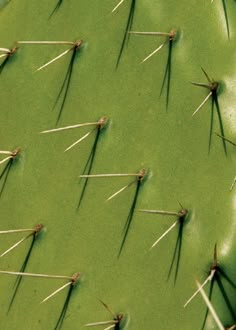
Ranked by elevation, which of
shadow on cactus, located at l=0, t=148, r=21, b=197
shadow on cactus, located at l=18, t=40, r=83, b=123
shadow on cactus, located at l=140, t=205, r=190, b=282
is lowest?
shadow on cactus, located at l=140, t=205, r=190, b=282

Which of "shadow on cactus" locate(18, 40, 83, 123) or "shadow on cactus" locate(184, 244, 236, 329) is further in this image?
"shadow on cactus" locate(18, 40, 83, 123)

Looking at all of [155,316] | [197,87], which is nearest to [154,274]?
[155,316]

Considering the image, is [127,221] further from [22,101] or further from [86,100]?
Result: [22,101]

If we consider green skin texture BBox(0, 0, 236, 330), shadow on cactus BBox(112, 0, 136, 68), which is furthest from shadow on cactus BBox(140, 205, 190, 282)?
shadow on cactus BBox(112, 0, 136, 68)

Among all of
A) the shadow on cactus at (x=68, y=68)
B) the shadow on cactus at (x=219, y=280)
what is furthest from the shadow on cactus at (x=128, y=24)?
the shadow on cactus at (x=219, y=280)

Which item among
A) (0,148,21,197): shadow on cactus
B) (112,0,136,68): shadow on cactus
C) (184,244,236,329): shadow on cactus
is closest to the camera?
(184,244,236,329): shadow on cactus

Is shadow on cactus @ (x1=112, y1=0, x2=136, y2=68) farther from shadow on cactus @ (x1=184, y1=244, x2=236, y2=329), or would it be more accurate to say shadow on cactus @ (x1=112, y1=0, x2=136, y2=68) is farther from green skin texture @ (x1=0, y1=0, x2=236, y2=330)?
shadow on cactus @ (x1=184, y1=244, x2=236, y2=329)

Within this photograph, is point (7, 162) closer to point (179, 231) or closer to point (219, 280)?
point (179, 231)

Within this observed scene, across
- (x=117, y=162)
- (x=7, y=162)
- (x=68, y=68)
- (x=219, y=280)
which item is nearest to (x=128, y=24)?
(x=68, y=68)

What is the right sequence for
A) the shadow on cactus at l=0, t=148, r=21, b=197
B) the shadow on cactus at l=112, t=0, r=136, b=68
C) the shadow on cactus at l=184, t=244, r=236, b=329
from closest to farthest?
the shadow on cactus at l=184, t=244, r=236, b=329 < the shadow on cactus at l=112, t=0, r=136, b=68 < the shadow on cactus at l=0, t=148, r=21, b=197
